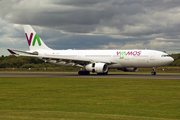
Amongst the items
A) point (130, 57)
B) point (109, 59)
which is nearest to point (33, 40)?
point (109, 59)

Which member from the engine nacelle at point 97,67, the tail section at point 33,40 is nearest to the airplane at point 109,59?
the engine nacelle at point 97,67

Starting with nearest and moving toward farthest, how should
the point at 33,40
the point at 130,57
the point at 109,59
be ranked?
the point at 130,57
the point at 109,59
the point at 33,40

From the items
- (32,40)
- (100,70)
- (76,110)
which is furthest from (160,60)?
(76,110)

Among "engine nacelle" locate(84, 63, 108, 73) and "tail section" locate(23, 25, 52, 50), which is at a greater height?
"tail section" locate(23, 25, 52, 50)

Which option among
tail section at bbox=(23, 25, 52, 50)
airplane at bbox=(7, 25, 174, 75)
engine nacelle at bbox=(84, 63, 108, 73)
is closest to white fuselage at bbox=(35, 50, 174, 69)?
airplane at bbox=(7, 25, 174, 75)

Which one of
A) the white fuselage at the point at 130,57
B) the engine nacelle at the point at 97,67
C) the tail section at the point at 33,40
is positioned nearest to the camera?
the engine nacelle at the point at 97,67

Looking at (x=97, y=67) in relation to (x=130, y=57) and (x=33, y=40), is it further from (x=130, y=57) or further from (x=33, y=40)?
(x=33, y=40)

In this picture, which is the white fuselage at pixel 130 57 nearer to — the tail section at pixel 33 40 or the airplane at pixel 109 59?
the airplane at pixel 109 59

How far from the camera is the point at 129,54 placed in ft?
163

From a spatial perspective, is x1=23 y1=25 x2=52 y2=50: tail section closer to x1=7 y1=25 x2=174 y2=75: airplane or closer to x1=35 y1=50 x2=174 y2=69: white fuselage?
x1=7 y1=25 x2=174 y2=75: airplane

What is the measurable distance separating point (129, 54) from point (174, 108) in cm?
3630

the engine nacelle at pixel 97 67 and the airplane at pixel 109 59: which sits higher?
the airplane at pixel 109 59

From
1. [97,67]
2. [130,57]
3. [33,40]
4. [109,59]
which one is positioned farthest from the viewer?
[33,40]

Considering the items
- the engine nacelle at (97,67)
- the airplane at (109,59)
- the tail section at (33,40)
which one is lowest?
the engine nacelle at (97,67)
